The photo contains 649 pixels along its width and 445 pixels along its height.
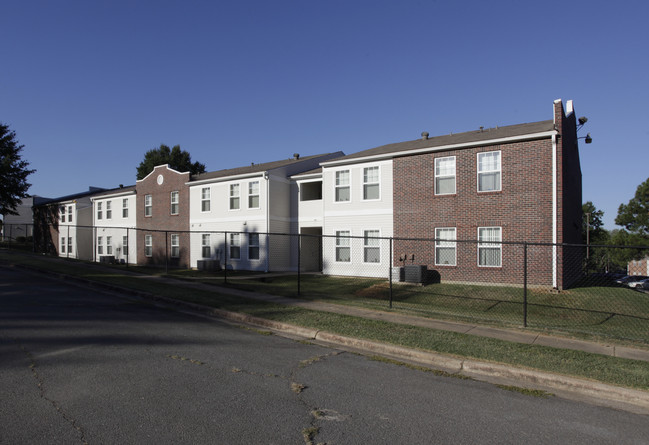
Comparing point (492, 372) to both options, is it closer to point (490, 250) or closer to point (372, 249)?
point (490, 250)

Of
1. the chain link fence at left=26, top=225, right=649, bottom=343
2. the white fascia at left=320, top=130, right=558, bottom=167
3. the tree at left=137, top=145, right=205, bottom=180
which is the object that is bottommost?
the chain link fence at left=26, top=225, right=649, bottom=343

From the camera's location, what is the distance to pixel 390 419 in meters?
4.43

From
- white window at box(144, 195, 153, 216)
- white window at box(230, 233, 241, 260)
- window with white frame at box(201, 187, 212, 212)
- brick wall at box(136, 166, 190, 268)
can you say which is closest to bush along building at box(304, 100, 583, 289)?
white window at box(230, 233, 241, 260)

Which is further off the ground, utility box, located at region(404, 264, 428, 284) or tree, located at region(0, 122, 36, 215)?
tree, located at region(0, 122, 36, 215)

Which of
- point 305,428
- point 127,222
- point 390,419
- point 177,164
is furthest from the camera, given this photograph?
point 177,164

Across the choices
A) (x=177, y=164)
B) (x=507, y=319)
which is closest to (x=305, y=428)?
(x=507, y=319)

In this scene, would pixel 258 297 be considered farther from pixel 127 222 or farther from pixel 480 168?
pixel 127 222

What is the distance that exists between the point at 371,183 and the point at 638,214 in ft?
142

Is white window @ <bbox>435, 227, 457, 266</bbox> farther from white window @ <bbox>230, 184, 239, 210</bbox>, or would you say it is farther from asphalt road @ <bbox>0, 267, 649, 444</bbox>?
white window @ <bbox>230, 184, 239, 210</bbox>

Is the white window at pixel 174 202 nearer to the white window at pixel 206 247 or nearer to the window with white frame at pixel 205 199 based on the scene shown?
the window with white frame at pixel 205 199

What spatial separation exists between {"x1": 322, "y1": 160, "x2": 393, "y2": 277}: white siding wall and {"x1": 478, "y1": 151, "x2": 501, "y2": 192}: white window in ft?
13.2

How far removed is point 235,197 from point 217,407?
2062 centimetres

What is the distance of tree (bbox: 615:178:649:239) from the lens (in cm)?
4641

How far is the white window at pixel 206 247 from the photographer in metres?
25.3
